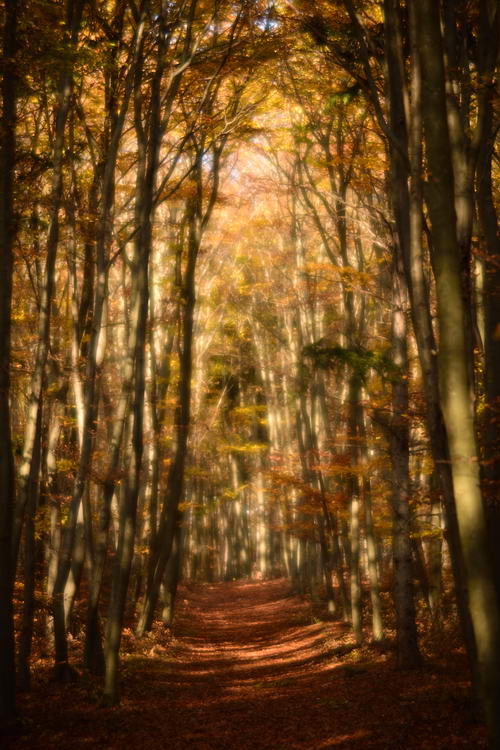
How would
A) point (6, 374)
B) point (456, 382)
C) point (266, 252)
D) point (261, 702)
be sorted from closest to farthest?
point (456, 382) → point (6, 374) → point (261, 702) → point (266, 252)

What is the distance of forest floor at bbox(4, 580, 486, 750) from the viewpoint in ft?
25.9

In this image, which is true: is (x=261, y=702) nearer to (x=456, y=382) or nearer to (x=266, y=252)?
(x=456, y=382)

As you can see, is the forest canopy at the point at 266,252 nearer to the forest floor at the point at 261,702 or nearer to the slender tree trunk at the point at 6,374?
the slender tree trunk at the point at 6,374

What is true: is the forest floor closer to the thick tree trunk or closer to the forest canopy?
the forest canopy

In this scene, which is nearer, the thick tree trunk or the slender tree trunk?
the thick tree trunk

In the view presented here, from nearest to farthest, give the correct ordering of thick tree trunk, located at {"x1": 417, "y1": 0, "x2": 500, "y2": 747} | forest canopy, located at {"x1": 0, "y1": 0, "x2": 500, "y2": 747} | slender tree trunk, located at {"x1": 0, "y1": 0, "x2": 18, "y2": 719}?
1. thick tree trunk, located at {"x1": 417, "y1": 0, "x2": 500, "y2": 747}
2. forest canopy, located at {"x1": 0, "y1": 0, "x2": 500, "y2": 747}
3. slender tree trunk, located at {"x1": 0, "y1": 0, "x2": 18, "y2": 719}

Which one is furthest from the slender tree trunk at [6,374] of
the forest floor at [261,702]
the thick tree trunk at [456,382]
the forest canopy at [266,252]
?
the thick tree trunk at [456,382]

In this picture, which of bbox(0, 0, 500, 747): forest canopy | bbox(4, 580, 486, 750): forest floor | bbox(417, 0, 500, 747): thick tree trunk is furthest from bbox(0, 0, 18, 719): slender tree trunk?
bbox(417, 0, 500, 747): thick tree trunk

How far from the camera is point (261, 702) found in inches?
424

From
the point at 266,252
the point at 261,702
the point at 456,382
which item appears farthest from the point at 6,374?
the point at 266,252

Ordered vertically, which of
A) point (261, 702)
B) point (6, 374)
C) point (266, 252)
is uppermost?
point (266, 252)

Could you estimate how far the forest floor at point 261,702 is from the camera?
25.9ft

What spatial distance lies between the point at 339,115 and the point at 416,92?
7800mm

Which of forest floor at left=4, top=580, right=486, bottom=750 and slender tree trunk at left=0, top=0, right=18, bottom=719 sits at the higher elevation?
slender tree trunk at left=0, top=0, right=18, bottom=719
